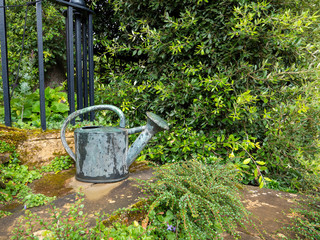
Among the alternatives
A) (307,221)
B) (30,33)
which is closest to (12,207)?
(307,221)

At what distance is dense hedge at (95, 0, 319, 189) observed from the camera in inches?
84.4

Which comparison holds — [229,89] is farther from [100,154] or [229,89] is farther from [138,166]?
[100,154]

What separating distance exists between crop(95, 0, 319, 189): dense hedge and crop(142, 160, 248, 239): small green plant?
75 cm

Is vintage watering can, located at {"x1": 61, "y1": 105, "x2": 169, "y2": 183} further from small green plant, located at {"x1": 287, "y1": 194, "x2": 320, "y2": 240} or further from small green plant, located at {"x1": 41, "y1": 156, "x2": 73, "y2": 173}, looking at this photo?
small green plant, located at {"x1": 287, "y1": 194, "x2": 320, "y2": 240}

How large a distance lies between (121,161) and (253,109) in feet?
4.37

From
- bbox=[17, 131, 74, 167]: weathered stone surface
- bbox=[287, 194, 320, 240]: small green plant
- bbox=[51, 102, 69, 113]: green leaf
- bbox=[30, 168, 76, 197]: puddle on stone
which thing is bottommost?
bbox=[287, 194, 320, 240]: small green plant

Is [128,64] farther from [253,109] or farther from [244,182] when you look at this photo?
[244,182]

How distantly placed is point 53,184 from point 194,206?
1127 mm

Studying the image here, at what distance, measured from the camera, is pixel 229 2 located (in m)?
Result: 2.19

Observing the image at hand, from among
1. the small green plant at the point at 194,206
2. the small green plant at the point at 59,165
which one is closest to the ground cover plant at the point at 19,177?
the small green plant at the point at 59,165

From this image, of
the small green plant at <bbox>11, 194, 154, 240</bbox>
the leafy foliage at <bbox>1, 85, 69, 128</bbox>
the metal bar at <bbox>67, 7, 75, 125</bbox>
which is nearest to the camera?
the small green plant at <bbox>11, 194, 154, 240</bbox>

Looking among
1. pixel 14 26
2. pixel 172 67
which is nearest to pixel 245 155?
pixel 172 67

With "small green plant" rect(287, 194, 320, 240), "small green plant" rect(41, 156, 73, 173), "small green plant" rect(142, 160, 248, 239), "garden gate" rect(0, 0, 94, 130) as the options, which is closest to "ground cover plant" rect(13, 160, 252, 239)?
"small green plant" rect(142, 160, 248, 239)

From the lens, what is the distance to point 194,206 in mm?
1193
